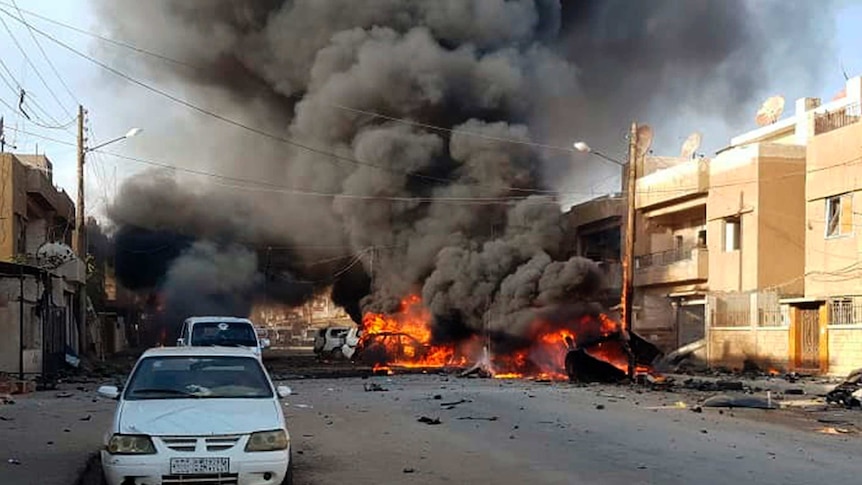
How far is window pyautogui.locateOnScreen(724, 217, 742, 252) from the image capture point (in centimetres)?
3822

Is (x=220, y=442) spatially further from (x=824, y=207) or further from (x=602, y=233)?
(x=602, y=233)

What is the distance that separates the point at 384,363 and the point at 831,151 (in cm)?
1783

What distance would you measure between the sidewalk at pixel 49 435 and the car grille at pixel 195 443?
2.25 m

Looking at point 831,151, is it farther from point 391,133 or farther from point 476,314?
point 391,133

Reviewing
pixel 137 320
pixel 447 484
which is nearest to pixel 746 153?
pixel 447 484

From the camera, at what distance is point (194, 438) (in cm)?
761

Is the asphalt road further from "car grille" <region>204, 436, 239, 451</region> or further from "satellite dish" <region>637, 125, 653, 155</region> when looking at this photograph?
"satellite dish" <region>637, 125, 653, 155</region>

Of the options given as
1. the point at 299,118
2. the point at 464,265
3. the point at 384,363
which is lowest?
the point at 384,363

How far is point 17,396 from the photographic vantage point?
20.4m

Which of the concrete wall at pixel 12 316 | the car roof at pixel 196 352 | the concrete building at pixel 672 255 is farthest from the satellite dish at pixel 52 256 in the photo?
the concrete building at pixel 672 255

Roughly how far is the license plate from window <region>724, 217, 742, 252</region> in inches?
1314

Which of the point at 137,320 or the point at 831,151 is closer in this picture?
the point at 831,151

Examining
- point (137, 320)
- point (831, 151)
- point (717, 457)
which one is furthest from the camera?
point (137, 320)

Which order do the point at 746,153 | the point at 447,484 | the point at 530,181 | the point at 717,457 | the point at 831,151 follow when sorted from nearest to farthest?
the point at 447,484, the point at 717,457, the point at 831,151, the point at 746,153, the point at 530,181
